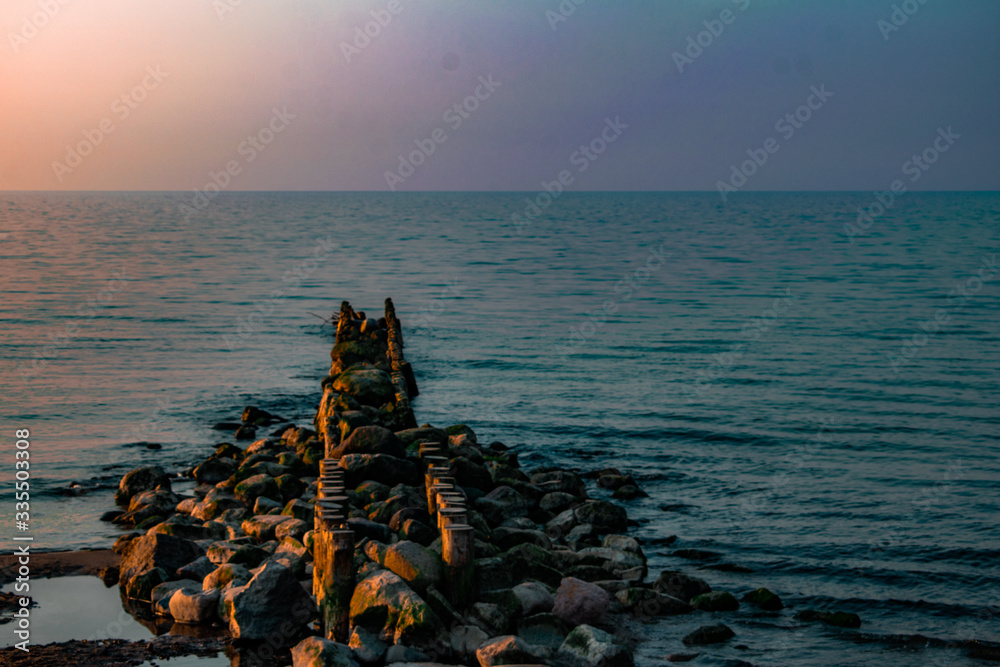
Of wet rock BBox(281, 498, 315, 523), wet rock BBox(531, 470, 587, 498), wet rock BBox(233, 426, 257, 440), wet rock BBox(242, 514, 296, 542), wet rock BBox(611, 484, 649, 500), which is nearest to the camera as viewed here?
wet rock BBox(242, 514, 296, 542)

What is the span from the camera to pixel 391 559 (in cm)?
962

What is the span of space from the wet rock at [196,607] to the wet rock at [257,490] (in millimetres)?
3327

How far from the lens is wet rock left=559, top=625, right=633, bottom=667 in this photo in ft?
29.0

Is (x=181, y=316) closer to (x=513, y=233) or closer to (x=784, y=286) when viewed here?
(x=784, y=286)

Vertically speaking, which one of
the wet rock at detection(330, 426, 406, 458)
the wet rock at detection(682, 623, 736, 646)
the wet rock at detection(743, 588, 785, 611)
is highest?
the wet rock at detection(330, 426, 406, 458)

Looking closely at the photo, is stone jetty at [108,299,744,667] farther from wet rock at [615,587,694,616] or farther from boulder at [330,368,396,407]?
boulder at [330,368,396,407]

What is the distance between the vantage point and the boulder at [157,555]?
1052 centimetres

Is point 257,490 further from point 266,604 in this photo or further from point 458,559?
point 458,559

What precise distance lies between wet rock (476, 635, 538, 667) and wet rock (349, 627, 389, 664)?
948 millimetres

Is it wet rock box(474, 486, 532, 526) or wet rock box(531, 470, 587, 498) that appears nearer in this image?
wet rock box(474, 486, 532, 526)

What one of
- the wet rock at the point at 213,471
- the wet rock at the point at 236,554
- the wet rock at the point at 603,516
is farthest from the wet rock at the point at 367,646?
the wet rock at the point at 213,471

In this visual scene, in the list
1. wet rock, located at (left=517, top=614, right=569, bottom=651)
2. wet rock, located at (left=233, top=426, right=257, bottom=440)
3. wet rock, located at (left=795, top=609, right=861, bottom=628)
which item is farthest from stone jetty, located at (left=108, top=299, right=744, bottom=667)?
wet rock, located at (left=233, top=426, right=257, bottom=440)

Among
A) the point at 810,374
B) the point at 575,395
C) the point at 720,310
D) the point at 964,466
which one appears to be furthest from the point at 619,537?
the point at 720,310

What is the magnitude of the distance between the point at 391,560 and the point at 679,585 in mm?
3742
